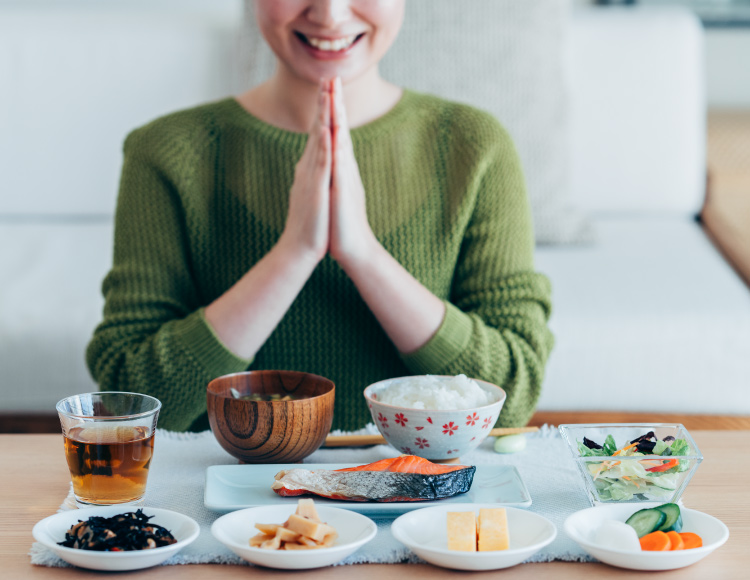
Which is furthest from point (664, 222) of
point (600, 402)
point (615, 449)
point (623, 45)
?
point (615, 449)

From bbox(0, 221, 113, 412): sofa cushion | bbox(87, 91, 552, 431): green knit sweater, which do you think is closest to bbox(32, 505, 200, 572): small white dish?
bbox(87, 91, 552, 431): green knit sweater

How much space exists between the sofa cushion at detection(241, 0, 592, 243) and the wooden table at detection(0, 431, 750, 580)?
1215 millimetres

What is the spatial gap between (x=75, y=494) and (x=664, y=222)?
1958mm

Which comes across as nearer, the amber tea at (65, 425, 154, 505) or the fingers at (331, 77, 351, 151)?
the amber tea at (65, 425, 154, 505)

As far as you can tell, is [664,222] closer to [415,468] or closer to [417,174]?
A: [417,174]

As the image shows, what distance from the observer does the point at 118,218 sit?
1.32 meters

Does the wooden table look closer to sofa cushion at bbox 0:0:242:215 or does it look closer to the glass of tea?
the glass of tea

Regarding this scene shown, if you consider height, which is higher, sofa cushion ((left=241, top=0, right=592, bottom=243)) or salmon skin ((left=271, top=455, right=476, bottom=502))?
sofa cushion ((left=241, top=0, right=592, bottom=243))

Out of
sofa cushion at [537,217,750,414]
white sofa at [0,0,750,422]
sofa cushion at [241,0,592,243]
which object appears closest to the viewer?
sofa cushion at [537,217,750,414]

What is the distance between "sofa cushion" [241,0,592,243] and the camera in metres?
Answer: 2.17

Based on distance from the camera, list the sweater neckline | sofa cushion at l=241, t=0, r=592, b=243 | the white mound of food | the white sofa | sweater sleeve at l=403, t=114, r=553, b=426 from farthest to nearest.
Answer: the white sofa
sofa cushion at l=241, t=0, r=592, b=243
the sweater neckline
sweater sleeve at l=403, t=114, r=553, b=426
the white mound of food

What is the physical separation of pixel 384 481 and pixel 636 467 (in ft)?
0.72

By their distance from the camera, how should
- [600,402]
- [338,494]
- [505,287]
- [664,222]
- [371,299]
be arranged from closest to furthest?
[338,494], [371,299], [505,287], [600,402], [664,222]

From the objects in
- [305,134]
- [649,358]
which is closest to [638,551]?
[305,134]
